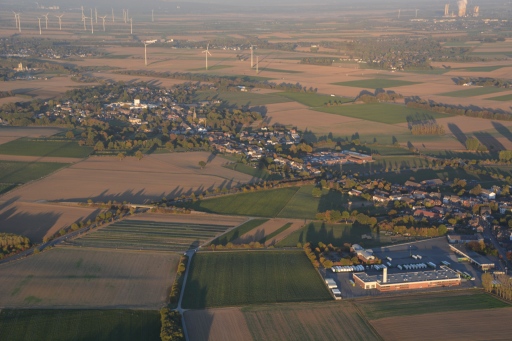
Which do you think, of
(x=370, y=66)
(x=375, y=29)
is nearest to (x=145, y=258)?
(x=370, y=66)

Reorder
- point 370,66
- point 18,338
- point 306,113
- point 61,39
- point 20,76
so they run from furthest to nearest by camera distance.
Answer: point 61,39 < point 370,66 < point 20,76 < point 306,113 < point 18,338

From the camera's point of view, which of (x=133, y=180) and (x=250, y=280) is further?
(x=133, y=180)

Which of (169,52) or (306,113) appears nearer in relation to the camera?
(306,113)

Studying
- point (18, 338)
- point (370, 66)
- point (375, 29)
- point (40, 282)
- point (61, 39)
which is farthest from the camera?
point (375, 29)

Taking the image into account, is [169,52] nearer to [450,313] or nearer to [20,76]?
[20,76]

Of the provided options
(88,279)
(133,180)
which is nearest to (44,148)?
(133,180)

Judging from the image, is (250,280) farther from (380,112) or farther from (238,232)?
(380,112)
